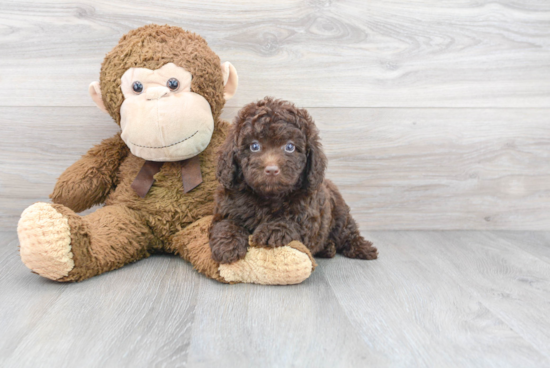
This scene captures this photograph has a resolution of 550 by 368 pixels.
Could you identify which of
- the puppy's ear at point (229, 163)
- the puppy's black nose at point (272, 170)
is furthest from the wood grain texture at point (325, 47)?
the puppy's black nose at point (272, 170)

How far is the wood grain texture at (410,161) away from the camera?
167 centimetres

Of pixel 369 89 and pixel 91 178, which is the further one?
pixel 369 89

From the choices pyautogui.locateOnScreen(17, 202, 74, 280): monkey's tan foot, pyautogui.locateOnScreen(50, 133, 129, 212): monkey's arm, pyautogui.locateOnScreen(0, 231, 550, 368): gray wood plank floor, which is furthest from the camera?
pyautogui.locateOnScreen(50, 133, 129, 212): monkey's arm

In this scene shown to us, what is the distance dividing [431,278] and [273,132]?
0.64m

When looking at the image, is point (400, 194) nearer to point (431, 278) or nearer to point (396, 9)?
point (431, 278)

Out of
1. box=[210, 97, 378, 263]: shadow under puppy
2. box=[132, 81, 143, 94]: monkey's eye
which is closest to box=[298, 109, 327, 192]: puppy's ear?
box=[210, 97, 378, 263]: shadow under puppy

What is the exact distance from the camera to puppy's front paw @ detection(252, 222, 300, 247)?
116cm

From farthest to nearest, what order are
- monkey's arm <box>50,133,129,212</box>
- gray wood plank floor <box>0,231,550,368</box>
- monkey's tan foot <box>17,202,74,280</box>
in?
1. monkey's arm <box>50,133,129,212</box>
2. monkey's tan foot <box>17,202,74,280</box>
3. gray wood plank floor <box>0,231,550,368</box>

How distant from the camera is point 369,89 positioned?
1.73 meters

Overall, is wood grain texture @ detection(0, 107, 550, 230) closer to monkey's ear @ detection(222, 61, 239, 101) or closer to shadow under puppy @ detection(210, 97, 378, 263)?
monkey's ear @ detection(222, 61, 239, 101)

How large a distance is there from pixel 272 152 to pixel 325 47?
754 millimetres

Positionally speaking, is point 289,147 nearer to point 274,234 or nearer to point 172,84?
point 274,234

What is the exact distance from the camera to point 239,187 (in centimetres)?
121

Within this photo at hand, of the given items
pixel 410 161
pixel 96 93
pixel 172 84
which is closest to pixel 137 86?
pixel 172 84
